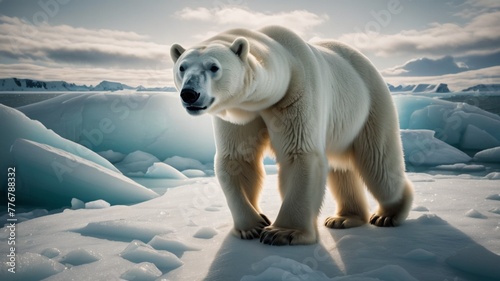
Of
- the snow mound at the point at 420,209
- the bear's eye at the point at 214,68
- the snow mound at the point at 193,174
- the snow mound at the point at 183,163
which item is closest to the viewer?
the bear's eye at the point at 214,68

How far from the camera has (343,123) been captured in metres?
3.00

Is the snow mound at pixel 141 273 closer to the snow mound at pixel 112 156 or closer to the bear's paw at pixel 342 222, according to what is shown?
the bear's paw at pixel 342 222

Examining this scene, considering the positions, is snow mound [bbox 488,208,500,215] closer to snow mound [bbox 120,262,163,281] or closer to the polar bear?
Answer: the polar bear

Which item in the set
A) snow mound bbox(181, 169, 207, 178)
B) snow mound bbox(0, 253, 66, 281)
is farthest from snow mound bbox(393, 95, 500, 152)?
snow mound bbox(0, 253, 66, 281)

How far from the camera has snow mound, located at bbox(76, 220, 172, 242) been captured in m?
2.75

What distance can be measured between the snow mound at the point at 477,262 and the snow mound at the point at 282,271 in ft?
2.35

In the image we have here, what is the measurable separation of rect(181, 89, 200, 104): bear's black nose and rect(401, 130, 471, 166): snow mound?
10581mm

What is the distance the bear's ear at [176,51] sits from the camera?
8.30ft

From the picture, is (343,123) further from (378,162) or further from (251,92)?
(251,92)

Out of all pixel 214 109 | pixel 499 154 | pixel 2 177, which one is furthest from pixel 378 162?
pixel 499 154

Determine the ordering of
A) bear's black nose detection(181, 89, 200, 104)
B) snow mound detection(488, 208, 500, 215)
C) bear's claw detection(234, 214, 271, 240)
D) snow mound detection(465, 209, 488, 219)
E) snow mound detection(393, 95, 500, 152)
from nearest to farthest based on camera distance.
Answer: bear's black nose detection(181, 89, 200, 104)
bear's claw detection(234, 214, 271, 240)
snow mound detection(465, 209, 488, 219)
snow mound detection(488, 208, 500, 215)
snow mound detection(393, 95, 500, 152)

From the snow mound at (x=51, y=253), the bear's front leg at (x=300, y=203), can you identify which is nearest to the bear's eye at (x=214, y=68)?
the bear's front leg at (x=300, y=203)

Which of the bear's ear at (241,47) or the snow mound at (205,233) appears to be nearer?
the bear's ear at (241,47)

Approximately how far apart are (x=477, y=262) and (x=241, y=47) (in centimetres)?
167
